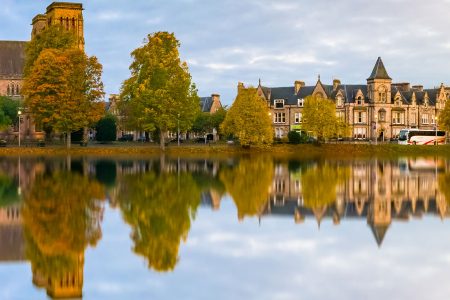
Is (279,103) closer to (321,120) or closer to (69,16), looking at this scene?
(321,120)

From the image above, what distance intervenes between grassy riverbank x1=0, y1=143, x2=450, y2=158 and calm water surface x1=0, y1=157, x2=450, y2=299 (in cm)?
4699

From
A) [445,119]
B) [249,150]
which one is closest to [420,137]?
[445,119]

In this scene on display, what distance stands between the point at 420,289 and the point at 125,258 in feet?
24.1

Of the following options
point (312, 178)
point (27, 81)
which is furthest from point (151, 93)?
point (312, 178)

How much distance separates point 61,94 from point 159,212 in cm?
5897

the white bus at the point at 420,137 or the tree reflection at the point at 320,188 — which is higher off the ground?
the white bus at the point at 420,137

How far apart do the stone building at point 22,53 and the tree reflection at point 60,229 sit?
256ft

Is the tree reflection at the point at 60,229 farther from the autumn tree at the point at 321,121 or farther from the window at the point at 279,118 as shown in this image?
the window at the point at 279,118

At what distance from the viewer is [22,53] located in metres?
127

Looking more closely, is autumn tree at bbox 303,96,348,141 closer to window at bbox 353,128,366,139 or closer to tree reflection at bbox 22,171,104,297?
window at bbox 353,128,366,139

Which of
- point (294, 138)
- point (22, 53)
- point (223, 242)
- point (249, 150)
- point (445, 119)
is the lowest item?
point (223, 242)

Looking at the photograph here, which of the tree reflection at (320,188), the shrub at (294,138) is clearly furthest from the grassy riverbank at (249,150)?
the tree reflection at (320,188)

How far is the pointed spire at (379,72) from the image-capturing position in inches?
4904

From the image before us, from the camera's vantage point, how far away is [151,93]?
8081 centimetres
